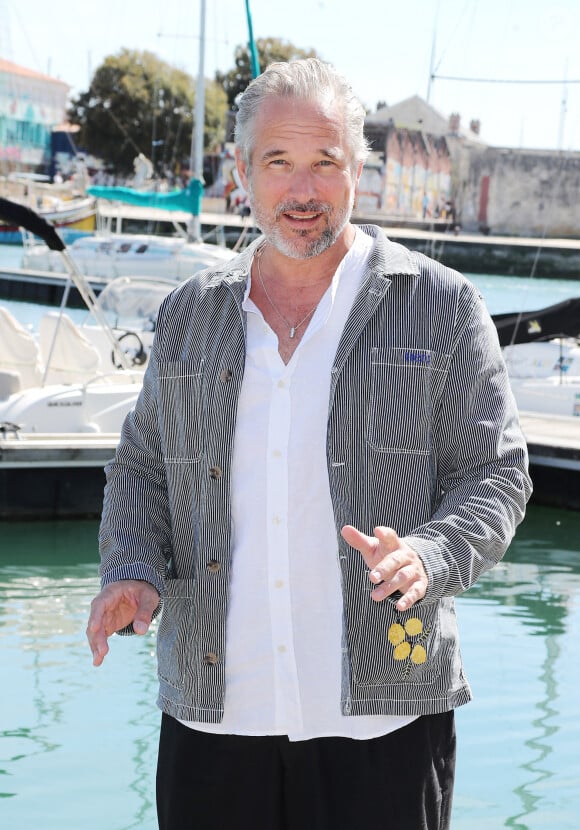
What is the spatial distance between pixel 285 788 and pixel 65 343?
10842mm

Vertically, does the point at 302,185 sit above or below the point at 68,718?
above

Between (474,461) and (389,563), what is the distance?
1.10 ft

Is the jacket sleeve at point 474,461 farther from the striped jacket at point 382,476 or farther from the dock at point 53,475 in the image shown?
the dock at point 53,475

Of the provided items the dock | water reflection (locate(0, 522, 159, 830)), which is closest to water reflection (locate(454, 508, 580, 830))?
water reflection (locate(0, 522, 159, 830))

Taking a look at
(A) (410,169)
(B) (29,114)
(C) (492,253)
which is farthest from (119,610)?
(B) (29,114)

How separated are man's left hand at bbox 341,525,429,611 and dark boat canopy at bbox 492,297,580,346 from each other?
11970 millimetres

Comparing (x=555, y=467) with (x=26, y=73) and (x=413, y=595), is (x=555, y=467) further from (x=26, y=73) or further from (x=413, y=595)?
(x=26, y=73)

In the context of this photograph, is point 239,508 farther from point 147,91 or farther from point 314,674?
point 147,91

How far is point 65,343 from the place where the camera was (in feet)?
41.6

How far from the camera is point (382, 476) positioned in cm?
215

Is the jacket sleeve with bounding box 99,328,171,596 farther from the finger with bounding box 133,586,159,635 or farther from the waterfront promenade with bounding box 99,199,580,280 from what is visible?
the waterfront promenade with bounding box 99,199,580,280

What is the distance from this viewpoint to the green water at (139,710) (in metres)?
5.18

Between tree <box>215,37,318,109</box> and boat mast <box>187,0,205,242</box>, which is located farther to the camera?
tree <box>215,37,318,109</box>

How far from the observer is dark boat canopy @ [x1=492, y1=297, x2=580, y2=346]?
13703 millimetres
